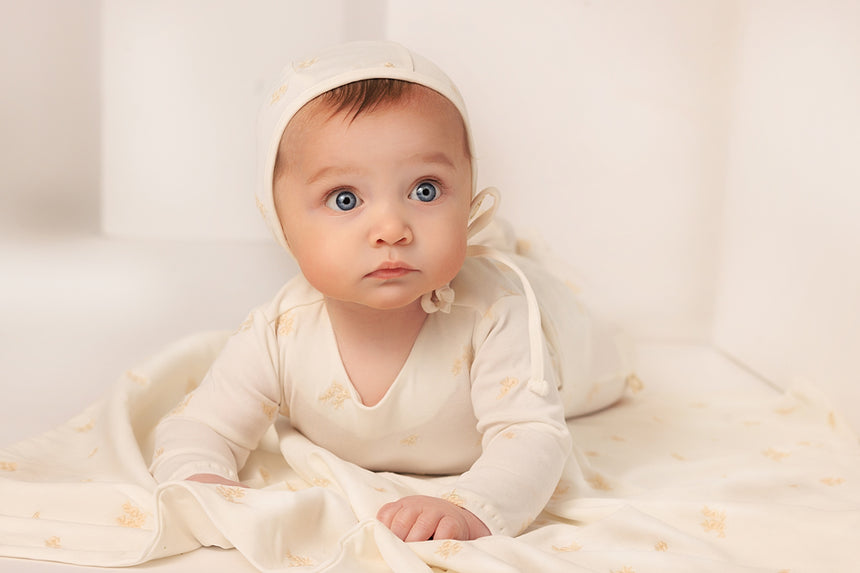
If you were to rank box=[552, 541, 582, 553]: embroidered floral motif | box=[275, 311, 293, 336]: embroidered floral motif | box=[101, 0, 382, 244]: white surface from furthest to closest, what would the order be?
box=[101, 0, 382, 244]: white surface, box=[275, 311, 293, 336]: embroidered floral motif, box=[552, 541, 582, 553]: embroidered floral motif

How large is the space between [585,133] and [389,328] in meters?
0.99

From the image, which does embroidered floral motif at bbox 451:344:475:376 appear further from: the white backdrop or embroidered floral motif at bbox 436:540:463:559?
the white backdrop

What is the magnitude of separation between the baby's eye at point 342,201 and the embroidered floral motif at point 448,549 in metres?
0.40

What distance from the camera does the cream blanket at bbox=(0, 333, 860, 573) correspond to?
3.51 ft

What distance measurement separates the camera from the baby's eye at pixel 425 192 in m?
1.20

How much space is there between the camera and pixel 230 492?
3.69 feet

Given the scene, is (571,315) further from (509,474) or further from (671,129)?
(671,129)

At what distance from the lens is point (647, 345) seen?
217 cm

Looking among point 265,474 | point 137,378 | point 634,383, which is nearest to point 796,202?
point 634,383

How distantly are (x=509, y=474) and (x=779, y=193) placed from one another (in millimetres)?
1015

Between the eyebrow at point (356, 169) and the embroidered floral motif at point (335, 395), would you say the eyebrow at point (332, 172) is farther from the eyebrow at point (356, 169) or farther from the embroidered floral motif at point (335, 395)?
the embroidered floral motif at point (335, 395)

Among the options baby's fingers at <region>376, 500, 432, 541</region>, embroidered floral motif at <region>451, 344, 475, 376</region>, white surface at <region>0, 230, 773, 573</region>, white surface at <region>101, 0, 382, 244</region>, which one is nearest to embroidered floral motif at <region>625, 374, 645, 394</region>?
white surface at <region>0, 230, 773, 573</region>

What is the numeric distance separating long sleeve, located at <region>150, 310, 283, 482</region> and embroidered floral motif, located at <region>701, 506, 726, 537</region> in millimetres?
566

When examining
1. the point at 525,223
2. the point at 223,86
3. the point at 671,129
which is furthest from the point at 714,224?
the point at 223,86
